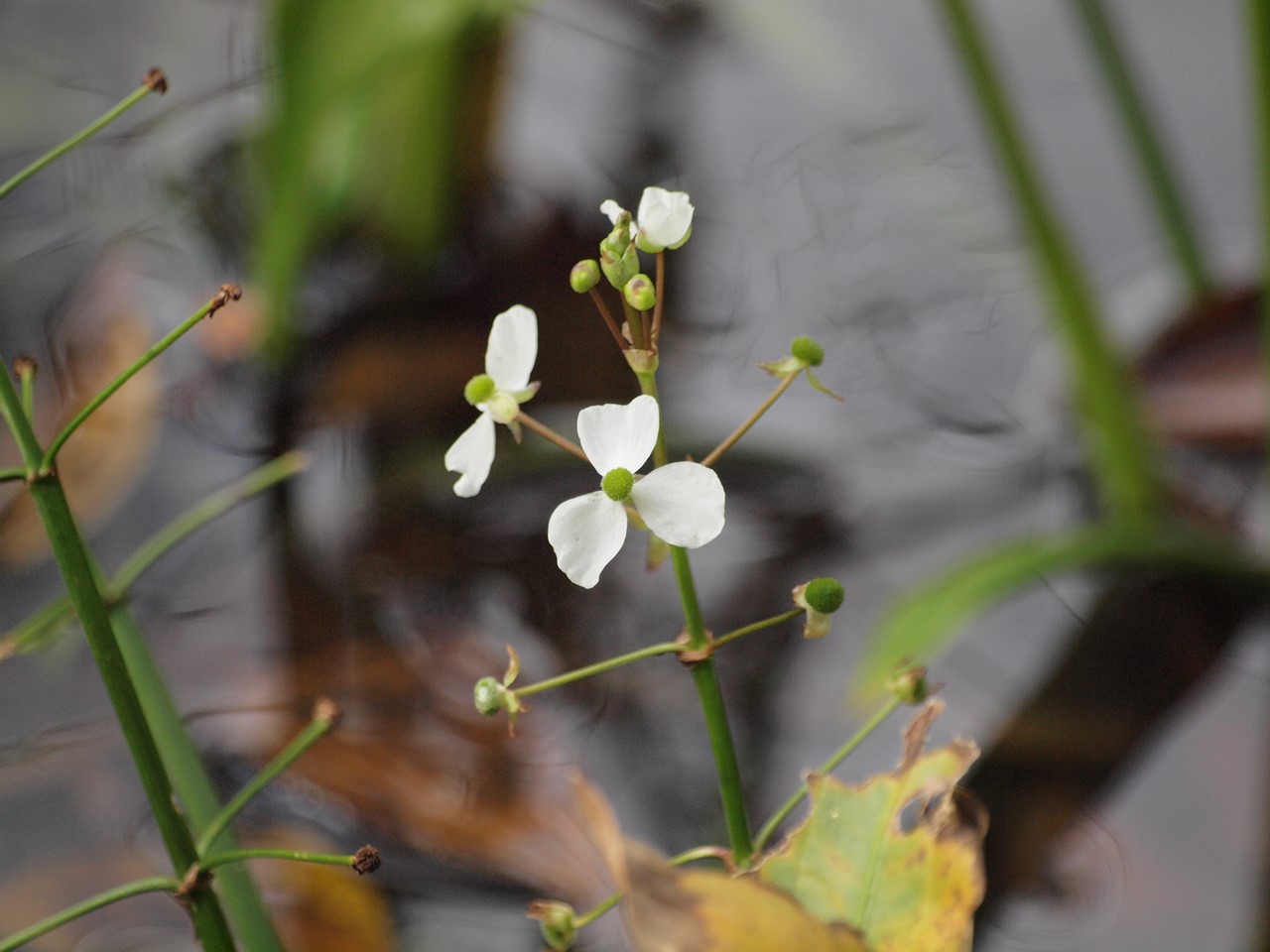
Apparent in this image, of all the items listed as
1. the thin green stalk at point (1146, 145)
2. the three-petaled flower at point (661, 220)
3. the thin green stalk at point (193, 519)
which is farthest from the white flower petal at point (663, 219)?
the thin green stalk at point (1146, 145)

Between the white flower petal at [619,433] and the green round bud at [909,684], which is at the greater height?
the white flower petal at [619,433]

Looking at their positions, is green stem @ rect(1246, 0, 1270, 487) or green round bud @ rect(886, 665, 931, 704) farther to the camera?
green stem @ rect(1246, 0, 1270, 487)

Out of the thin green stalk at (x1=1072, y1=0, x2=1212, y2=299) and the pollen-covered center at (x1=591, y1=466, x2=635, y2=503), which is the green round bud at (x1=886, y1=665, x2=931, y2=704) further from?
the thin green stalk at (x1=1072, y1=0, x2=1212, y2=299)

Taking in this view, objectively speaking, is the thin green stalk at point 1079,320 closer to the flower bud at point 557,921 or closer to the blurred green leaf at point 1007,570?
the blurred green leaf at point 1007,570

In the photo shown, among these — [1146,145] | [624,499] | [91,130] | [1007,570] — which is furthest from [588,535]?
[1146,145]

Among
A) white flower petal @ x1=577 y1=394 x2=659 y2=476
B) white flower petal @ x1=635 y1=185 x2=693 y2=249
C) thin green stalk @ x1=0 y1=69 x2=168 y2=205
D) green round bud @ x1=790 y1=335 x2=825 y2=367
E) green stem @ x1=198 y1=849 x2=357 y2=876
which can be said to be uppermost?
thin green stalk @ x1=0 y1=69 x2=168 y2=205

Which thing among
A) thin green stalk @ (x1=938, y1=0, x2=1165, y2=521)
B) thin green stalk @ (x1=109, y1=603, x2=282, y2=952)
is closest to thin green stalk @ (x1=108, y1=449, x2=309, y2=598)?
thin green stalk @ (x1=109, y1=603, x2=282, y2=952)
